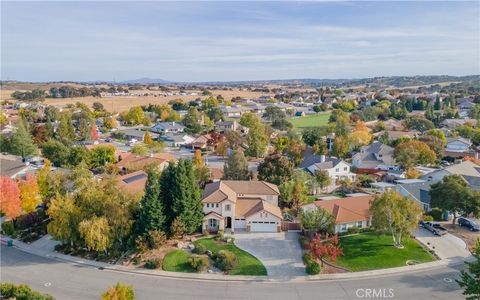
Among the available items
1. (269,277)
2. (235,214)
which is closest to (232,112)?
(235,214)

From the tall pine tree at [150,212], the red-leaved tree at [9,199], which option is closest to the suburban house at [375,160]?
the tall pine tree at [150,212]

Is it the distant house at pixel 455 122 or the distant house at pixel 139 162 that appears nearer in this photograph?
the distant house at pixel 139 162

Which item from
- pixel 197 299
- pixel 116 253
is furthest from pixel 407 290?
pixel 116 253

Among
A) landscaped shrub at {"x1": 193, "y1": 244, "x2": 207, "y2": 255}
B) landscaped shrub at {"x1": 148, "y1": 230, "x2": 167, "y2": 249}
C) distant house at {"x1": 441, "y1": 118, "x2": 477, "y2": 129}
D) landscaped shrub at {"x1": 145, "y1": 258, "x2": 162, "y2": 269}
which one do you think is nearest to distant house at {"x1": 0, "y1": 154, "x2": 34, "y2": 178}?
landscaped shrub at {"x1": 148, "y1": 230, "x2": 167, "y2": 249}

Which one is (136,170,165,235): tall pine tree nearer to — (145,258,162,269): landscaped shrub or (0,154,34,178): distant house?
(145,258,162,269): landscaped shrub

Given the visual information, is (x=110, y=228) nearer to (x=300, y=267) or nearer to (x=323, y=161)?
(x=300, y=267)

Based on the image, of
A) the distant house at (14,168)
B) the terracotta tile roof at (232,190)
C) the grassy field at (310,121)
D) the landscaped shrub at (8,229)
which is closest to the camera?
the landscaped shrub at (8,229)

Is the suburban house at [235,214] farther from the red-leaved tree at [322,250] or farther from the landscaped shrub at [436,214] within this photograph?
the landscaped shrub at [436,214]
